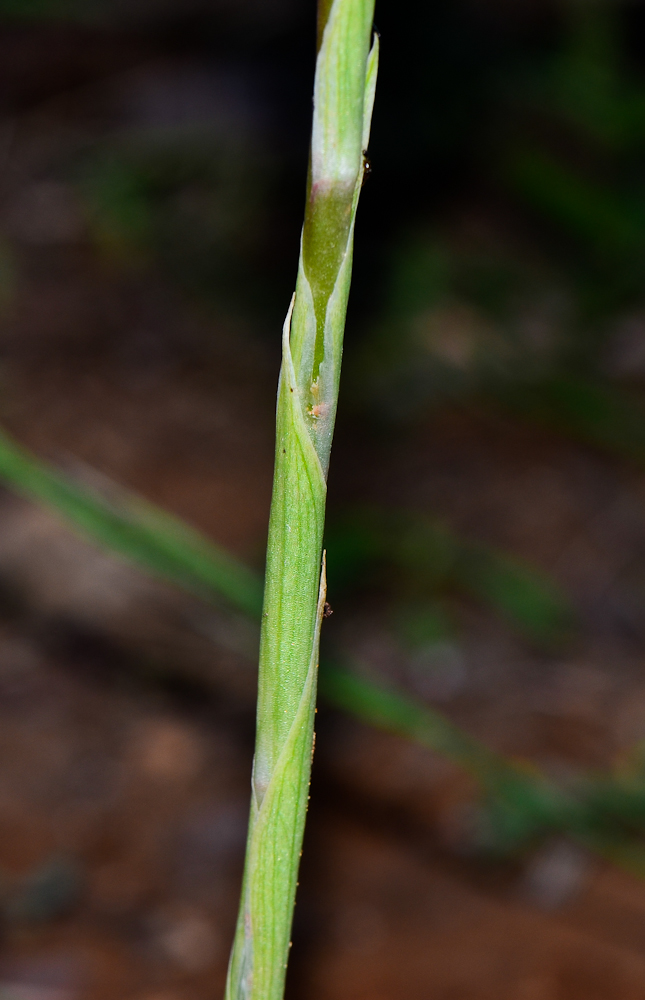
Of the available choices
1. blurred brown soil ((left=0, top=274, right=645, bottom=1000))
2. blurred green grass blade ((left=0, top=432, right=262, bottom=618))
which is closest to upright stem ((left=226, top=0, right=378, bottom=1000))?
blurred green grass blade ((left=0, top=432, right=262, bottom=618))

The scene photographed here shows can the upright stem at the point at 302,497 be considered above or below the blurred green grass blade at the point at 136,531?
below

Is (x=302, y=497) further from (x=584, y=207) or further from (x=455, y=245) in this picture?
(x=455, y=245)

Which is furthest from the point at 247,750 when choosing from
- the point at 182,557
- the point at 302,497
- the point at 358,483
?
the point at 302,497

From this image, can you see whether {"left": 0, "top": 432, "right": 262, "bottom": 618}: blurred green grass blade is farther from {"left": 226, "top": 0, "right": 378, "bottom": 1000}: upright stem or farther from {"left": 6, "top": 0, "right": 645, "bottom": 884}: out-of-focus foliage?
{"left": 6, "top": 0, "right": 645, "bottom": 884}: out-of-focus foliage

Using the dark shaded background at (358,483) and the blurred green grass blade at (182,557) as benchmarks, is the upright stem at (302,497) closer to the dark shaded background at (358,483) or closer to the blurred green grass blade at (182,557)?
the blurred green grass blade at (182,557)

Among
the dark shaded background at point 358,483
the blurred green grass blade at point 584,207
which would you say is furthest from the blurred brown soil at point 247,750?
the blurred green grass blade at point 584,207

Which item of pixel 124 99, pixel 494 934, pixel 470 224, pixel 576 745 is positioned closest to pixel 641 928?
pixel 494 934
